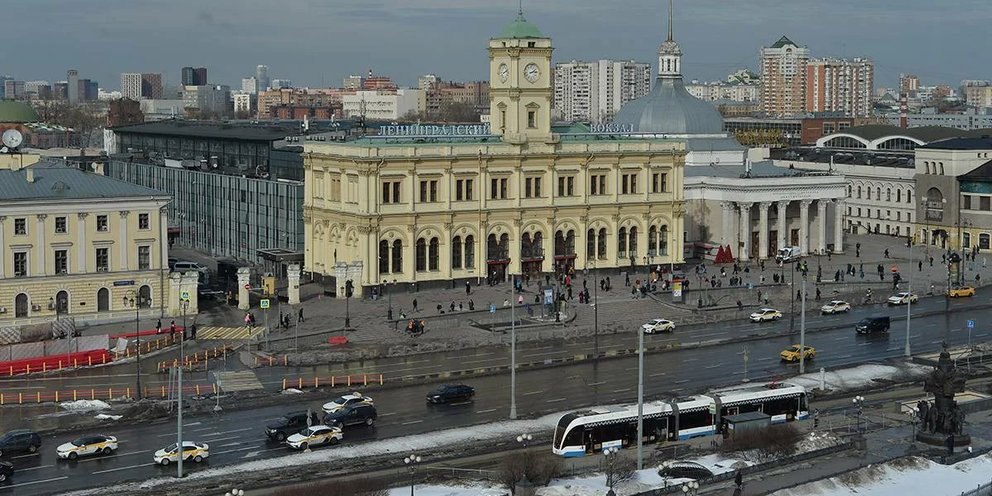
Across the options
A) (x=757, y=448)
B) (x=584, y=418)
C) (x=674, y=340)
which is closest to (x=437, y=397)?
(x=584, y=418)

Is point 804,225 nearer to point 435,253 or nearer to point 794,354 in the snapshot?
point 435,253

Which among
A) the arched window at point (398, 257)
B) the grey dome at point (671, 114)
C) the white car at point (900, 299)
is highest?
the grey dome at point (671, 114)

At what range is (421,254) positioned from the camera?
344 feet

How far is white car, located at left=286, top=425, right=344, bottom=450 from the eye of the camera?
60.8 metres

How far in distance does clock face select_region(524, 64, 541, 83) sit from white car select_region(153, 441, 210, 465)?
57.2 m

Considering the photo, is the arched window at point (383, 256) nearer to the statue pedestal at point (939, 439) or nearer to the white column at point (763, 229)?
the white column at point (763, 229)

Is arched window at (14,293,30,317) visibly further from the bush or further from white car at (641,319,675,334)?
the bush

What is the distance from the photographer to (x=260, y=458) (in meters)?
59.3

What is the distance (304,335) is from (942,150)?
7064 cm

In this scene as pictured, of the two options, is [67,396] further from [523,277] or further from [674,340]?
[523,277]

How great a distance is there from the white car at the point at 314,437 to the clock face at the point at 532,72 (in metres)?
53.0

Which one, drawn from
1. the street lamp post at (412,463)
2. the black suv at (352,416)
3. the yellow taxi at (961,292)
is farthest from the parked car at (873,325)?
the street lamp post at (412,463)

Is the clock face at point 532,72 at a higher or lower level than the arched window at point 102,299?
higher

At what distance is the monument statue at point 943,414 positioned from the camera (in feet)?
204
